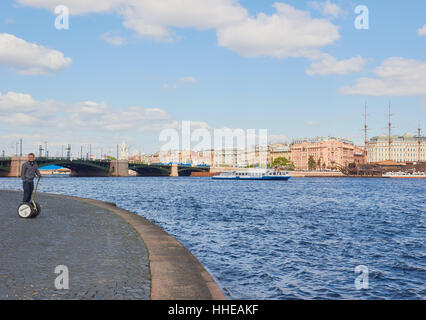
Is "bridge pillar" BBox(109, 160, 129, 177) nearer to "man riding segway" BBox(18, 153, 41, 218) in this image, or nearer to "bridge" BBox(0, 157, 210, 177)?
"bridge" BBox(0, 157, 210, 177)

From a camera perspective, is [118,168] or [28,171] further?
[118,168]

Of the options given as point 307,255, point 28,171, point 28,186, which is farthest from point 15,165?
point 307,255

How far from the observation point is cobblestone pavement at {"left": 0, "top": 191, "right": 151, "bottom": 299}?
6.19 meters

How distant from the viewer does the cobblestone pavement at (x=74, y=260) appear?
6188 mm

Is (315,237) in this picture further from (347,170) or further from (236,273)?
(347,170)

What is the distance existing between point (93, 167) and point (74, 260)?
124 meters

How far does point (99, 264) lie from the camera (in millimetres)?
7910

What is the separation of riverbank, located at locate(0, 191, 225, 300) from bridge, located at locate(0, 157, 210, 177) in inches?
3136

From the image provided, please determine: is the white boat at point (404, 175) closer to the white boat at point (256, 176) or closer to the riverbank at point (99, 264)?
the white boat at point (256, 176)

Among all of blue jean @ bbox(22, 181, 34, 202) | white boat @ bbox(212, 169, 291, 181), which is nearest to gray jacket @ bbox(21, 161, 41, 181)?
blue jean @ bbox(22, 181, 34, 202)

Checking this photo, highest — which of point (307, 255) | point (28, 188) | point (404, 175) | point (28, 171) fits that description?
point (28, 171)

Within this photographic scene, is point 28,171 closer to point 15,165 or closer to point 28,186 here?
point 28,186

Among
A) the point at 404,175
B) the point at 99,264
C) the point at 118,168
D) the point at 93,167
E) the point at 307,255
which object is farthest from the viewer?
the point at 404,175

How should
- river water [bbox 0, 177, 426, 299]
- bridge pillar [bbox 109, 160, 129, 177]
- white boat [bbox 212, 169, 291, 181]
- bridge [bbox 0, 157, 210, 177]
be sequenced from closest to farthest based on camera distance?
river water [bbox 0, 177, 426, 299], bridge [bbox 0, 157, 210, 177], white boat [bbox 212, 169, 291, 181], bridge pillar [bbox 109, 160, 129, 177]
